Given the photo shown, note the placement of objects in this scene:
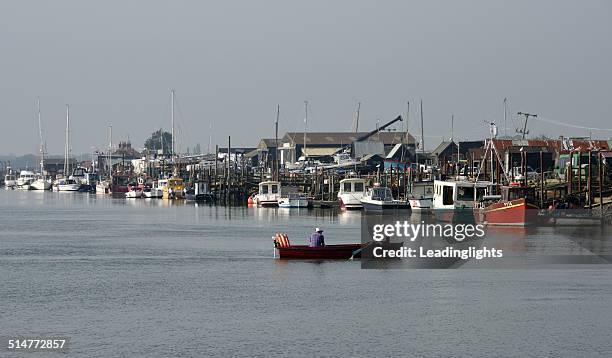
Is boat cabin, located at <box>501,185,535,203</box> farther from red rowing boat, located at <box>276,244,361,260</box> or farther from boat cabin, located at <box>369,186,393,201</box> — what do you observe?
boat cabin, located at <box>369,186,393,201</box>

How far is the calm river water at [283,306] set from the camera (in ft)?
137

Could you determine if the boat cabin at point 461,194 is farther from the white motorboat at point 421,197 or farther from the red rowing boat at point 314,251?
the red rowing boat at point 314,251

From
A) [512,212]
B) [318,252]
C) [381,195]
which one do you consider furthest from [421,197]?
[318,252]

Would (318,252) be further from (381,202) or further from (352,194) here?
(352,194)

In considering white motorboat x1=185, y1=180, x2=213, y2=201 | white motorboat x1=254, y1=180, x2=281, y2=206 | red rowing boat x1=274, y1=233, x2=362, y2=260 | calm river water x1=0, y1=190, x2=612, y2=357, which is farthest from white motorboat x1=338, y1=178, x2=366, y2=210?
red rowing boat x1=274, y1=233, x2=362, y2=260

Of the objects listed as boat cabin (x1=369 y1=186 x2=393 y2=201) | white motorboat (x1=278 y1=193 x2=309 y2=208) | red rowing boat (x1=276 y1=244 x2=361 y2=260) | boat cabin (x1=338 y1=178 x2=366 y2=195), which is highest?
boat cabin (x1=338 y1=178 x2=366 y2=195)

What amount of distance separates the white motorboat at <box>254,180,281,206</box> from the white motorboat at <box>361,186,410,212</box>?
26285mm

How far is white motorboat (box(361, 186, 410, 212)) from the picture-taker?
401 ft

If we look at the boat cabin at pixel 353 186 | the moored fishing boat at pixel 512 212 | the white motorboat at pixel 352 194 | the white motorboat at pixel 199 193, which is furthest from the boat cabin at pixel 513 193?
the white motorboat at pixel 199 193

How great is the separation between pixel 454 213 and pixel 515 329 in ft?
Result: 168

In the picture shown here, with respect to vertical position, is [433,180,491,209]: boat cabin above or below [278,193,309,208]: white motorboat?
above

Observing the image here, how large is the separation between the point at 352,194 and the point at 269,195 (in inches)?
751

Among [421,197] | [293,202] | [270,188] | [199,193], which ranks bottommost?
[293,202]

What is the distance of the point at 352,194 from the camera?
5487 inches
